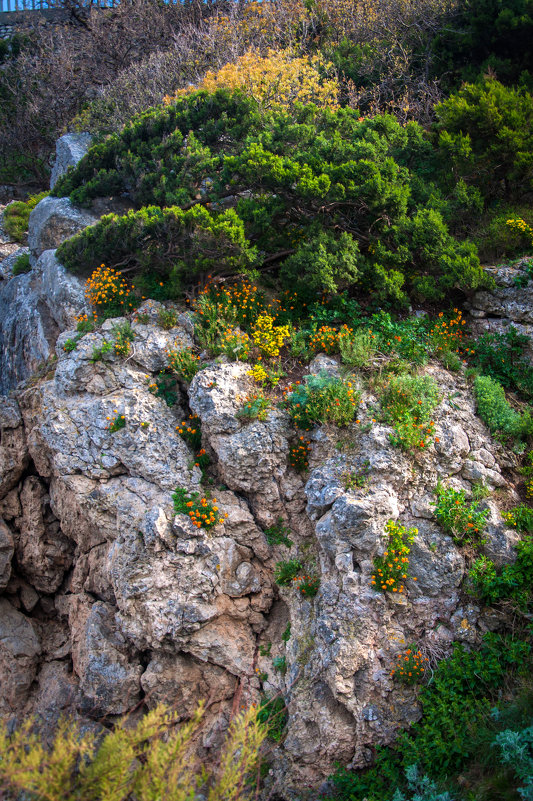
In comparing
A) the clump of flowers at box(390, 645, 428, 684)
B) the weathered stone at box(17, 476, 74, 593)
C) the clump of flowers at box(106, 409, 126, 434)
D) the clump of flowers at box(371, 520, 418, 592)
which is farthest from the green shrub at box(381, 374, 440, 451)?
the weathered stone at box(17, 476, 74, 593)

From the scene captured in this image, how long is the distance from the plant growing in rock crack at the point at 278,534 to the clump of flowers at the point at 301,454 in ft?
2.44

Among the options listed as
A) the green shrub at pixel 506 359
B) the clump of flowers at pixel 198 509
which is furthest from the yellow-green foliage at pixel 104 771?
the green shrub at pixel 506 359

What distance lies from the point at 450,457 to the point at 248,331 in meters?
3.54

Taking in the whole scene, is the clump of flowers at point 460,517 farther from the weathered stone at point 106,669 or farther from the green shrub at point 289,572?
the weathered stone at point 106,669

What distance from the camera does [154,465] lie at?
750 centimetres

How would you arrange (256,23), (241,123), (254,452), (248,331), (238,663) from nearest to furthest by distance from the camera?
(238,663) → (254,452) → (248,331) → (241,123) → (256,23)

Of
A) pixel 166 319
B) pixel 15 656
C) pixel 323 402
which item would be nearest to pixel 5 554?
pixel 15 656

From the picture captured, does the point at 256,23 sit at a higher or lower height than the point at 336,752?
higher

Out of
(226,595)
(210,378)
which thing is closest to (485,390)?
(210,378)

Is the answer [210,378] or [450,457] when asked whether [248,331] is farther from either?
[450,457]

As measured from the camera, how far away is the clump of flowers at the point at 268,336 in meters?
8.30

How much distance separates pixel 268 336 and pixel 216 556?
329 centimetres

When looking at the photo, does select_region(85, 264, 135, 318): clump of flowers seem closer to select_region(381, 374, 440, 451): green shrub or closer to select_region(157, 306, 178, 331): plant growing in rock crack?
select_region(157, 306, 178, 331): plant growing in rock crack

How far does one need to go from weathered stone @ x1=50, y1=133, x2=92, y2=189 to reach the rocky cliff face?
715 centimetres
